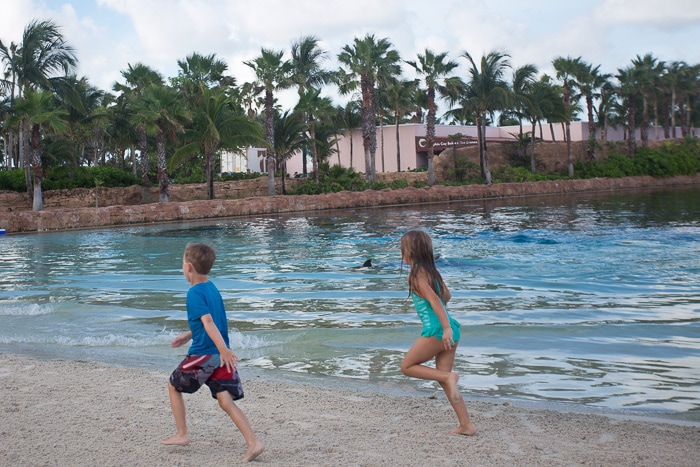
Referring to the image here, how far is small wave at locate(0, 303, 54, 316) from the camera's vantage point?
10.9 meters

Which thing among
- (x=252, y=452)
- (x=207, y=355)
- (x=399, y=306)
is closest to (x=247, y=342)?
(x=399, y=306)

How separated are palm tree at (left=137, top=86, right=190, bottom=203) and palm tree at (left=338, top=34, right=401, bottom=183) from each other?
12.1 metres

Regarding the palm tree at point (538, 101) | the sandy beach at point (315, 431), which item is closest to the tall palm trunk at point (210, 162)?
the palm tree at point (538, 101)

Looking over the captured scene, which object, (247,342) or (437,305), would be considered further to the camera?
(247,342)

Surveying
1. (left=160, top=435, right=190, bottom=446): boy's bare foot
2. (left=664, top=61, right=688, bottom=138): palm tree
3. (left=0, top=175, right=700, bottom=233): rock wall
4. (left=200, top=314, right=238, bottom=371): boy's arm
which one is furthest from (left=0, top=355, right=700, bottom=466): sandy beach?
(left=664, top=61, right=688, bottom=138): palm tree

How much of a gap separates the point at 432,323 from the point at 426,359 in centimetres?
27

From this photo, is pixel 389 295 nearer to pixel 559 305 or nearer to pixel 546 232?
pixel 559 305

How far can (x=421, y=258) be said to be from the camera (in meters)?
4.71

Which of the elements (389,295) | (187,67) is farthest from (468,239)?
(187,67)

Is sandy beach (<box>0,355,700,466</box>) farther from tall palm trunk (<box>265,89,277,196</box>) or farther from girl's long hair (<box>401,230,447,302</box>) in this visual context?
tall palm trunk (<box>265,89,277,196</box>)

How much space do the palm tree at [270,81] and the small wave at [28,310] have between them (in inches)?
1137

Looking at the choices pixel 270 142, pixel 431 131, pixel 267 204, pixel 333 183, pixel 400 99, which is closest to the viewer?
pixel 267 204

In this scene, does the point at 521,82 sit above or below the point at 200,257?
above

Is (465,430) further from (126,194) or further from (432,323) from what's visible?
(126,194)
